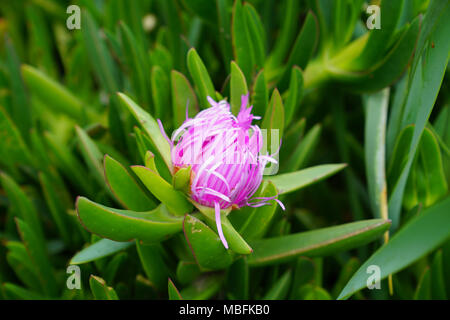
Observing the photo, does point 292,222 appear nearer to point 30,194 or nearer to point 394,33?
point 394,33

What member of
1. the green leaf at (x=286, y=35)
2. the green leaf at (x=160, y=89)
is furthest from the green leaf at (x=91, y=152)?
the green leaf at (x=286, y=35)

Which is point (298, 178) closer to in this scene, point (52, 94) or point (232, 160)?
point (232, 160)

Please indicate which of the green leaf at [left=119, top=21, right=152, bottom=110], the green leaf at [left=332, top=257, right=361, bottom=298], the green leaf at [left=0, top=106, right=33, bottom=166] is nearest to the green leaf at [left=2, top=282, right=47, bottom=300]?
the green leaf at [left=0, top=106, right=33, bottom=166]

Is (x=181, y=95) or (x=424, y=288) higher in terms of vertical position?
(x=181, y=95)

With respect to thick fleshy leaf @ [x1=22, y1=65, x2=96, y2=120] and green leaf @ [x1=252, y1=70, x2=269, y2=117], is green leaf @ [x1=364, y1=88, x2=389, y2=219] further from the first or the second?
thick fleshy leaf @ [x1=22, y1=65, x2=96, y2=120]

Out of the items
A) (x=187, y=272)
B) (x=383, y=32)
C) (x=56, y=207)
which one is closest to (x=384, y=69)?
(x=383, y=32)
